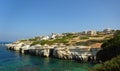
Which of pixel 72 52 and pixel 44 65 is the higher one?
pixel 72 52

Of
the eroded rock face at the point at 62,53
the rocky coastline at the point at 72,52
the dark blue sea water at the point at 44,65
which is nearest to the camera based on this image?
the dark blue sea water at the point at 44,65

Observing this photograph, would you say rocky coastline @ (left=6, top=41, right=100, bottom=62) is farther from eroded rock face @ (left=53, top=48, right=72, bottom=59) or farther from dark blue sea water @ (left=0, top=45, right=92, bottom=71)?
dark blue sea water @ (left=0, top=45, right=92, bottom=71)

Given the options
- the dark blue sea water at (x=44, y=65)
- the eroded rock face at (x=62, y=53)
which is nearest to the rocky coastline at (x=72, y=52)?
the eroded rock face at (x=62, y=53)

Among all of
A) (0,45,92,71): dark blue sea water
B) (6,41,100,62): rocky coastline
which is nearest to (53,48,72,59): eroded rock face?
(6,41,100,62): rocky coastline

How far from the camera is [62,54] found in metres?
62.1

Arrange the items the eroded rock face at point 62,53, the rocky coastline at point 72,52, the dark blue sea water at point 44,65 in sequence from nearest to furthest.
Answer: the dark blue sea water at point 44,65 → the rocky coastline at point 72,52 → the eroded rock face at point 62,53

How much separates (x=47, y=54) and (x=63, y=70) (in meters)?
27.3

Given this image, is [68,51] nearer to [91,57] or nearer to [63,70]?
[91,57]

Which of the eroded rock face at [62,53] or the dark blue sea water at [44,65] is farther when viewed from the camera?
the eroded rock face at [62,53]

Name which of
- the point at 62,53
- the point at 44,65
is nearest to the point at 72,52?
the point at 62,53

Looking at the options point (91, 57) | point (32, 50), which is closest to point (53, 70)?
point (91, 57)

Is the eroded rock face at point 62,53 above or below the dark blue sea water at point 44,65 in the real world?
above

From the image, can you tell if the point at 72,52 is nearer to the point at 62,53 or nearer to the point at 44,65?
the point at 62,53

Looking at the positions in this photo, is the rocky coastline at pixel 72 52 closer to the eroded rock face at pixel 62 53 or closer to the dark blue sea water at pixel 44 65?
the eroded rock face at pixel 62 53
